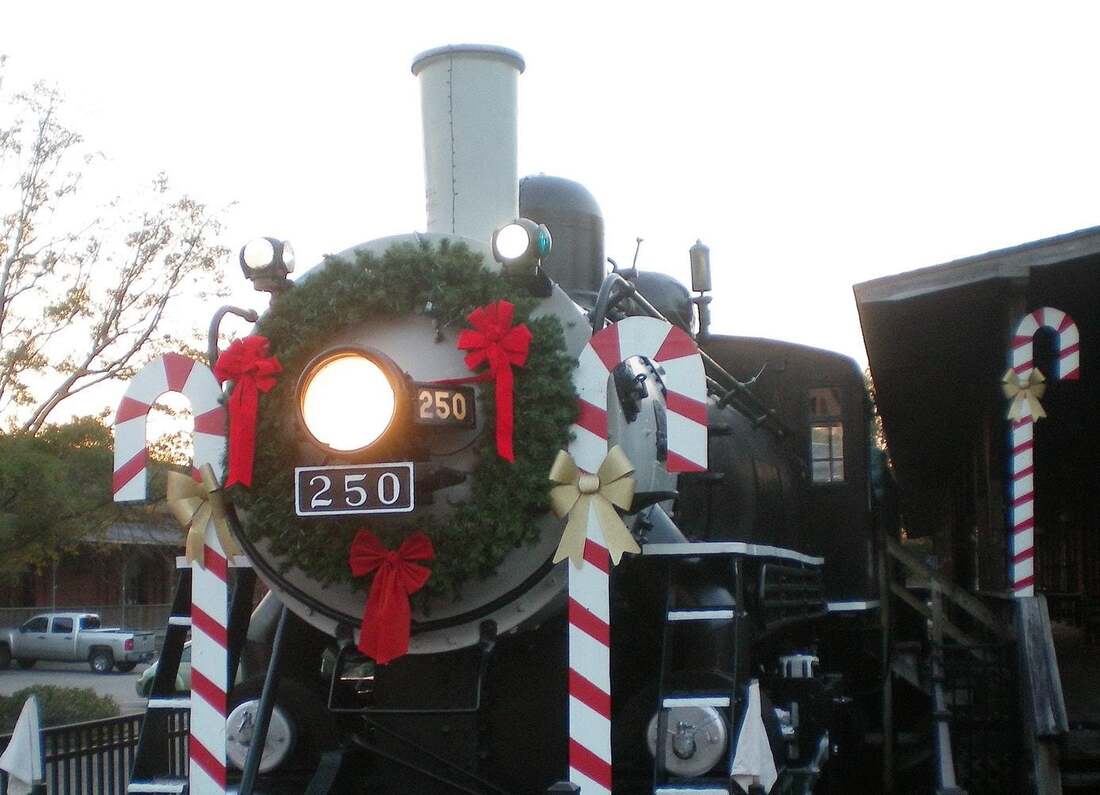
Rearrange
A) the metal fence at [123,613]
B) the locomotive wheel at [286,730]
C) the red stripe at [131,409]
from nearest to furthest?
the red stripe at [131,409]
the locomotive wheel at [286,730]
the metal fence at [123,613]

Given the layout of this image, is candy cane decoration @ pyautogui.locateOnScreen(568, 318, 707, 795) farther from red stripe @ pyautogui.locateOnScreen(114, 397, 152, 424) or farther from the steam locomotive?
red stripe @ pyautogui.locateOnScreen(114, 397, 152, 424)

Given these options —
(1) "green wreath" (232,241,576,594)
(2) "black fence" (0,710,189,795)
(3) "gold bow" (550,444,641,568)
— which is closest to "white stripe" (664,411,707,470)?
(3) "gold bow" (550,444,641,568)

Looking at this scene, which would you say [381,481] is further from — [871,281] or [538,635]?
[871,281]

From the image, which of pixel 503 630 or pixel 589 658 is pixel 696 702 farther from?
pixel 503 630

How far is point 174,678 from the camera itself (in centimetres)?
523

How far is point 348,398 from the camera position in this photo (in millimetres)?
4461

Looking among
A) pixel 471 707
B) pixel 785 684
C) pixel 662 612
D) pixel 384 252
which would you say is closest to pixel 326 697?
pixel 471 707

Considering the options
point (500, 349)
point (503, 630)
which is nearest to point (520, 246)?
point (500, 349)

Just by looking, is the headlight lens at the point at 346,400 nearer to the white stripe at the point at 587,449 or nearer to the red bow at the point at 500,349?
the red bow at the point at 500,349

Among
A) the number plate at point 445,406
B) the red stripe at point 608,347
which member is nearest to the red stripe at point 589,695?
the number plate at point 445,406

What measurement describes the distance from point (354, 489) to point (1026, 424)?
591cm

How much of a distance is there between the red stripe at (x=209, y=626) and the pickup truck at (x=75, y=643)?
93.0 ft

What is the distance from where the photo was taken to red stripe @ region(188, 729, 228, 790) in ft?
16.3

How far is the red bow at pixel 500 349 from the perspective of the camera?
459 centimetres
